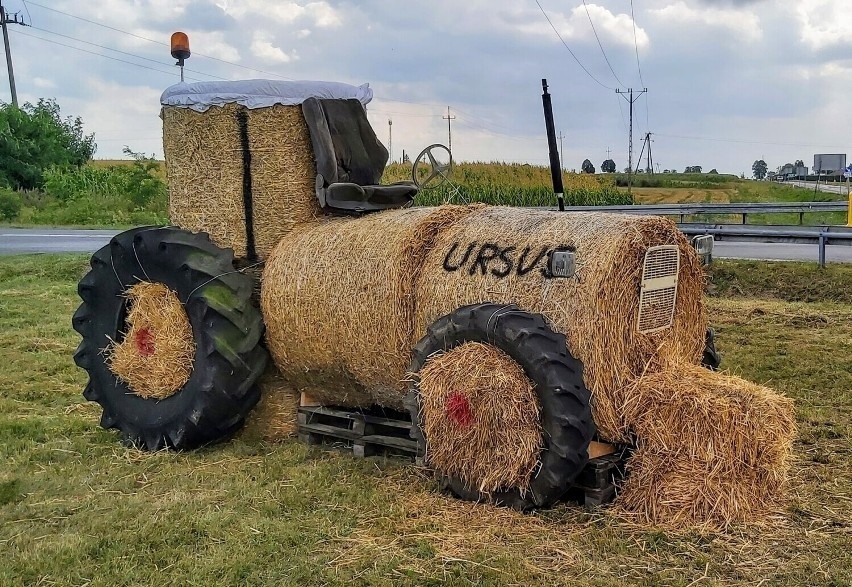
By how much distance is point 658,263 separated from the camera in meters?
5.32

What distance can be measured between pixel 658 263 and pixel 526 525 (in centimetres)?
186

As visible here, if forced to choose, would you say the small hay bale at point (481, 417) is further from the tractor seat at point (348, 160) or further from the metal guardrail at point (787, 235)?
the metal guardrail at point (787, 235)

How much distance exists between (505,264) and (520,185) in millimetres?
25785

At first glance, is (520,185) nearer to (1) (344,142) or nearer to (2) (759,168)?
(1) (344,142)

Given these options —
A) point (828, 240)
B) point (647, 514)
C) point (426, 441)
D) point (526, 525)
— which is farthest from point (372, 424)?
point (828, 240)

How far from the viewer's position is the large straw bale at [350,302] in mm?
5574

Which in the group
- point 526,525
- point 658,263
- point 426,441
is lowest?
point 526,525

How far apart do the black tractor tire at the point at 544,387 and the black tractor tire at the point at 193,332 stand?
1.85 m

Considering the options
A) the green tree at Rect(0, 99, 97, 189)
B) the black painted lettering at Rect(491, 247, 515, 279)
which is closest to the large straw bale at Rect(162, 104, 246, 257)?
the black painted lettering at Rect(491, 247, 515, 279)

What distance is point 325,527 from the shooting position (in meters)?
→ 4.63

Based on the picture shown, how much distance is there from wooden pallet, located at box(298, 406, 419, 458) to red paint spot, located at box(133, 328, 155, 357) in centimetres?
123

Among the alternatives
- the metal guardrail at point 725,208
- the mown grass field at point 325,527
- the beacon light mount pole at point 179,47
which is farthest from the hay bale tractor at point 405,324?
the metal guardrail at point 725,208

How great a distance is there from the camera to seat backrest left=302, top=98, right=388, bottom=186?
21.4 feet

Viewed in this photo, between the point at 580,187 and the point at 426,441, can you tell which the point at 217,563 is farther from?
the point at 580,187
